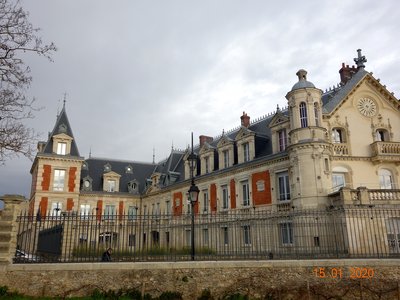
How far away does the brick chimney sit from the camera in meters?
26.7

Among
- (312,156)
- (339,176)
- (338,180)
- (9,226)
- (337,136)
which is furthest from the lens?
(337,136)

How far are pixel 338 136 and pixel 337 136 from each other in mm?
76

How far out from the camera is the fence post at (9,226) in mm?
11273

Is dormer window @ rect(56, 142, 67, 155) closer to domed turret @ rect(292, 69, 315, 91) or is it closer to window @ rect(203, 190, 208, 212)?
window @ rect(203, 190, 208, 212)

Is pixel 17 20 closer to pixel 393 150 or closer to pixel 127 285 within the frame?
pixel 127 285

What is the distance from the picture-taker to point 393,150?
23281mm

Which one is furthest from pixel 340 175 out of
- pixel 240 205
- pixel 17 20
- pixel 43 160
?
pixel 43 160

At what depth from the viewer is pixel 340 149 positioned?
2306 cm

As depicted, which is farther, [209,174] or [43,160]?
[43,160]

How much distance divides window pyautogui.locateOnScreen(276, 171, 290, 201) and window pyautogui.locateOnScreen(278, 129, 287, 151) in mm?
1979

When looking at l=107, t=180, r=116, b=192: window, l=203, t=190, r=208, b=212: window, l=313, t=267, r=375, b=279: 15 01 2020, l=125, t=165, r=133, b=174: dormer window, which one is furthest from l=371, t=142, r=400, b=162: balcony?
l=125, t=165, r=133, b=174: dormer window

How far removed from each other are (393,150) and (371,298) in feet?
45.7

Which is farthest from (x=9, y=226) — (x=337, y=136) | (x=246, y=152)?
(x=337, y=136)

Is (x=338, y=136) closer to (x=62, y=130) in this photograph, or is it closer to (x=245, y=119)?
(x=245, y=119)
